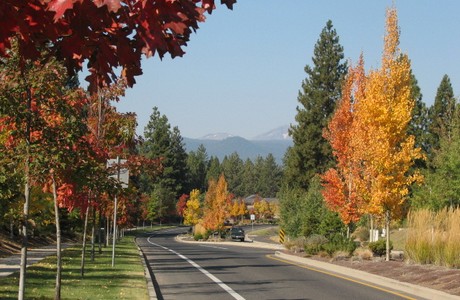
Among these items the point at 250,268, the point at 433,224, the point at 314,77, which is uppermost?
the point at 314,77

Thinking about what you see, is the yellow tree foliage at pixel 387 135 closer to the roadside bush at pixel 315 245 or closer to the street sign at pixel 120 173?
the roadside bush at pixel 315 245

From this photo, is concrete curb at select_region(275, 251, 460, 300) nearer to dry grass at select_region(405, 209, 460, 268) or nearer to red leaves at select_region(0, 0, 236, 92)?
dry grass at select_region(405, 209, 460, 268)

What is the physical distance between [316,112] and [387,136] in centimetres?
4900

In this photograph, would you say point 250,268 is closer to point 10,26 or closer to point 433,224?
point 433,224

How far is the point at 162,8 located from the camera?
3.56 metres

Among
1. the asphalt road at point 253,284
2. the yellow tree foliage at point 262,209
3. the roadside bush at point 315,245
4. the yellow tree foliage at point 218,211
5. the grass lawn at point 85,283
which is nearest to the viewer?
the grass lawn at point 85,283

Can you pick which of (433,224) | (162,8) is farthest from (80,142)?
(433,224)

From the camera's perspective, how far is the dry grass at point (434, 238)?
20125 mm

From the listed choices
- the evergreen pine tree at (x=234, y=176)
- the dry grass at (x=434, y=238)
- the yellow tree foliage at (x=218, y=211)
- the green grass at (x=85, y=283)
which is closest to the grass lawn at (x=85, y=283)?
the green grass at (x=85, y=283)

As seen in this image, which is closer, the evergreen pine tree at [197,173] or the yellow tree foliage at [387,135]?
the yellow tree foliage at [387,135]

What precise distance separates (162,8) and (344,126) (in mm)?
35313

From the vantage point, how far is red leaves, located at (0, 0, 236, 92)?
3527 mm

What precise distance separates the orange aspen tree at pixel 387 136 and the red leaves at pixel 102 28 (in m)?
21.9

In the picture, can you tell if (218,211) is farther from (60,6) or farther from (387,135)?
(60,6)
